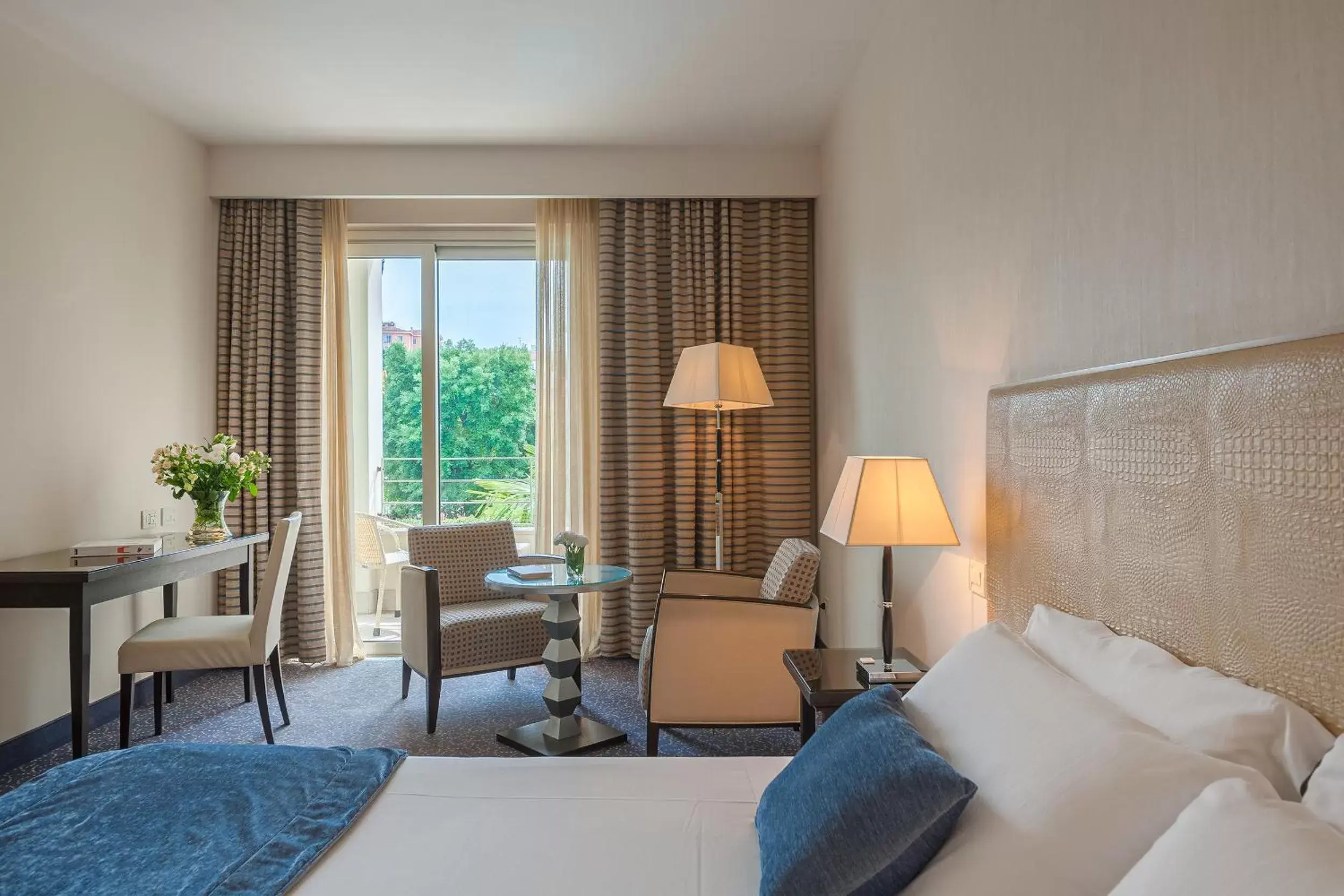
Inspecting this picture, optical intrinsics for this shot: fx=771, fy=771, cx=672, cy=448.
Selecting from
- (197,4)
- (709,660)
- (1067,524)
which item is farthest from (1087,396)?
(197,4)

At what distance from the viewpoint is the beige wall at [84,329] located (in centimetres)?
306

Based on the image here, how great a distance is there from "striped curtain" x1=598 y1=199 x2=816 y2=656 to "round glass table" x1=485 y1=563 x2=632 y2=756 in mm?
1177

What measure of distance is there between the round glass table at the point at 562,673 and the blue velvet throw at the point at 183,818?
4.62ft

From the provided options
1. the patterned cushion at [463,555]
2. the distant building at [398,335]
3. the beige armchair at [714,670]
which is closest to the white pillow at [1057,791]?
the beige armchair at [714,670]

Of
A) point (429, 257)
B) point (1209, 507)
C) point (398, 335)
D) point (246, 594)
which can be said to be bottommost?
point (246, 594)

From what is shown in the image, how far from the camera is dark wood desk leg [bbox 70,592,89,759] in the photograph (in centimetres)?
269

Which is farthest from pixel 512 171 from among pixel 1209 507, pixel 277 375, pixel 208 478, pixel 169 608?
pixel 1209 507

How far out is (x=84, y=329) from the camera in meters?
3.43

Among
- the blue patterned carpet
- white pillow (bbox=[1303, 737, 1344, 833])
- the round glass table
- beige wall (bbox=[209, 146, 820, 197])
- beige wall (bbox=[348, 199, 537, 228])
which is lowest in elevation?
the blue patterned carpet

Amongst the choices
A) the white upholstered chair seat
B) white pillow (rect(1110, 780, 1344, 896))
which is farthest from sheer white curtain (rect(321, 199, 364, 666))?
white pillow (rect(1110, 780, 1344, 896))

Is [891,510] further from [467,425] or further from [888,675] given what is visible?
[467,425]

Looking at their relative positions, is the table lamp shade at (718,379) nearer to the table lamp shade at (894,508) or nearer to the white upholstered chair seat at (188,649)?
the table lamp shade at (894,508)

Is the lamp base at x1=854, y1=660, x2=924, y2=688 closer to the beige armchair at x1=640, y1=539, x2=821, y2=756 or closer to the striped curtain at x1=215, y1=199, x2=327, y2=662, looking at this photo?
the beige armchair at x1=640, y1=539, x2=821, y2=756

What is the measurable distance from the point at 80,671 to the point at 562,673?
1708mm
